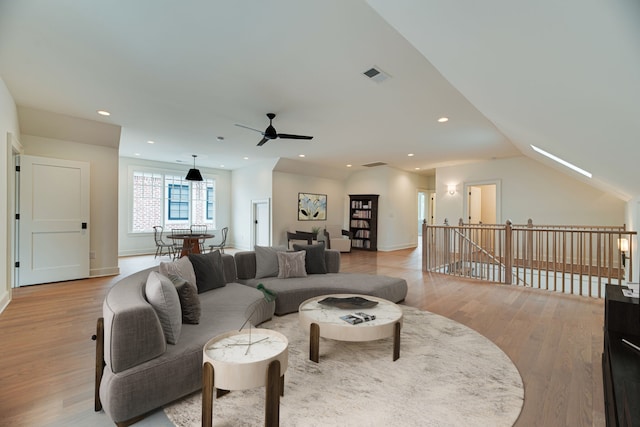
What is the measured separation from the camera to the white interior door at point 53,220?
4.72m

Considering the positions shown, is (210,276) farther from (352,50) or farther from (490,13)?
(490,13)

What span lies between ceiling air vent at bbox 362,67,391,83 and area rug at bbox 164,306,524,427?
2843mm

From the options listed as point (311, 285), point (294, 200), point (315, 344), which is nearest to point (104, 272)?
point (311, 285)

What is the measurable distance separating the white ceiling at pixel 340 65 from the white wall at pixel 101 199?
91 cm

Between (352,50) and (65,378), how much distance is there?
12.1 ft

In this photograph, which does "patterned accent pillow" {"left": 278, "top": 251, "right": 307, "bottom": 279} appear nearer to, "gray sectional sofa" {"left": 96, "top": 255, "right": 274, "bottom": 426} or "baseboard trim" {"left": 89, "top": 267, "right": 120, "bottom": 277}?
"gray sectional sofa" {"left": 96, "top": 255, "right": 274, "bottom": 426}

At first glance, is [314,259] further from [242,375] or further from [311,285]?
[242,375]

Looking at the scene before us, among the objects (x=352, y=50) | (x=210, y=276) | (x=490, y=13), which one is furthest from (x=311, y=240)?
(x=490, y=13)

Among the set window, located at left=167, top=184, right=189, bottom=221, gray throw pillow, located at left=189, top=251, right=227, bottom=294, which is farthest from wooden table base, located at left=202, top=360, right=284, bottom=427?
window, located at left=167, top=184, right=189, bottom=221

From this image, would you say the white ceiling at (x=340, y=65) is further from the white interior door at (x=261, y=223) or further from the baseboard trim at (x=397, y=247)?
the baseboard trim at (x=397, y=247)

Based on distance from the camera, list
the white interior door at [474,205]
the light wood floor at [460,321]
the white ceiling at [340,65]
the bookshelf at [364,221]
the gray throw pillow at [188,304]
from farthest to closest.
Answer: the bookshelf at [364,221]
the white interior door at [474,205]
the gray throw pillow at [188,304]
the light wood floor at [460,321]
the white ceiling at [340,65]

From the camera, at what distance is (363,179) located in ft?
33.6

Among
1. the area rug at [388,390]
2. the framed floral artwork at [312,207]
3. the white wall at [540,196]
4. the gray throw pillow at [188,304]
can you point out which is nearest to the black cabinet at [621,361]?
the area rug at [388,390]

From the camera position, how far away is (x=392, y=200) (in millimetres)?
9617
